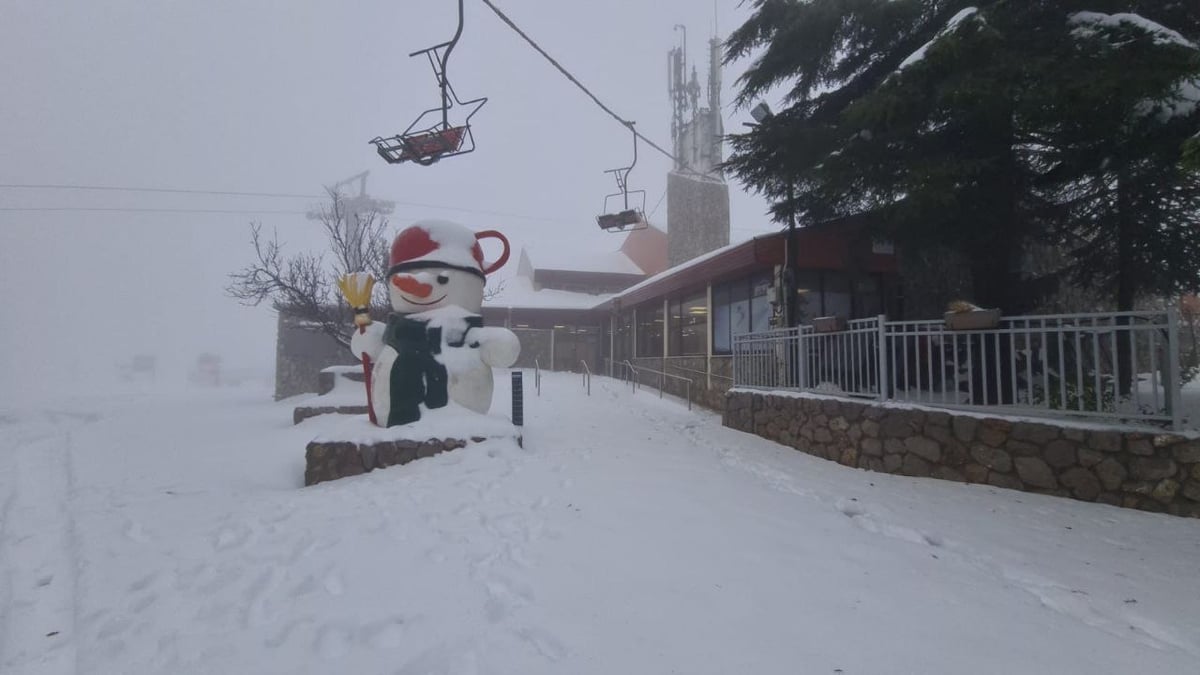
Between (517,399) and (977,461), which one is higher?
(517,399)

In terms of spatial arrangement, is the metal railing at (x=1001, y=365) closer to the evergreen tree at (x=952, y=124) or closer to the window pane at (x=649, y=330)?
the evergreen tree at (x=952, y=124)

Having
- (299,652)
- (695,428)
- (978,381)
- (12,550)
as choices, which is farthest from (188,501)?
(978,381)

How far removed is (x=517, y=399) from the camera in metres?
6.90

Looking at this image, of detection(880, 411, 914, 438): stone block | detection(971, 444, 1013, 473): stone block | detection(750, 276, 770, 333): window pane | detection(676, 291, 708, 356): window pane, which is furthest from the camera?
detection(676, 291, 708, 356): window pane

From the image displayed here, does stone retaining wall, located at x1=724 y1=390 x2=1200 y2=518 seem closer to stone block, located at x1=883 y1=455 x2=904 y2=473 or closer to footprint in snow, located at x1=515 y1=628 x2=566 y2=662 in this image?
stone block, located at x1=883 y1=455 x2=904 y2=473

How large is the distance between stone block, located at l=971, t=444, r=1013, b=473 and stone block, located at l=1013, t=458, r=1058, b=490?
0.06 metres

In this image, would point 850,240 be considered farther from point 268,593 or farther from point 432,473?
point 268,593

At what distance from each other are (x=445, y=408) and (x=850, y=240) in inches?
300

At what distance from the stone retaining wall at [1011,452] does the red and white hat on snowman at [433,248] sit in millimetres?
4660

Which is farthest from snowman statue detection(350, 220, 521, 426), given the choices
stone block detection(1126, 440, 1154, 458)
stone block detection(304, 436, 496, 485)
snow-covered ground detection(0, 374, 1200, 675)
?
stone block detection(1126, 440, 1154, 458)

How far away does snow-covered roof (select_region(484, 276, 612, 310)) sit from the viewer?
20906 millimetres

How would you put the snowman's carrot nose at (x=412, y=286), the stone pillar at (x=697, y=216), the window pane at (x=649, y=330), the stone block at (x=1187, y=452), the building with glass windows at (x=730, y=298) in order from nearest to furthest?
the stone block at (x=1187, y=452) → the snowman's carrot nose at (x=412, y=286) → the building with glass windows at (x=730, y=298) → the window pane at (x=649, y=330) → the stone pillar at (x=697, y=216)

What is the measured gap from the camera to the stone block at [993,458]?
15.1ft

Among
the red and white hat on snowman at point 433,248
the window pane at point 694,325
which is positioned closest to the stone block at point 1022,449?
the red and white hat on snowman at point 433,248
